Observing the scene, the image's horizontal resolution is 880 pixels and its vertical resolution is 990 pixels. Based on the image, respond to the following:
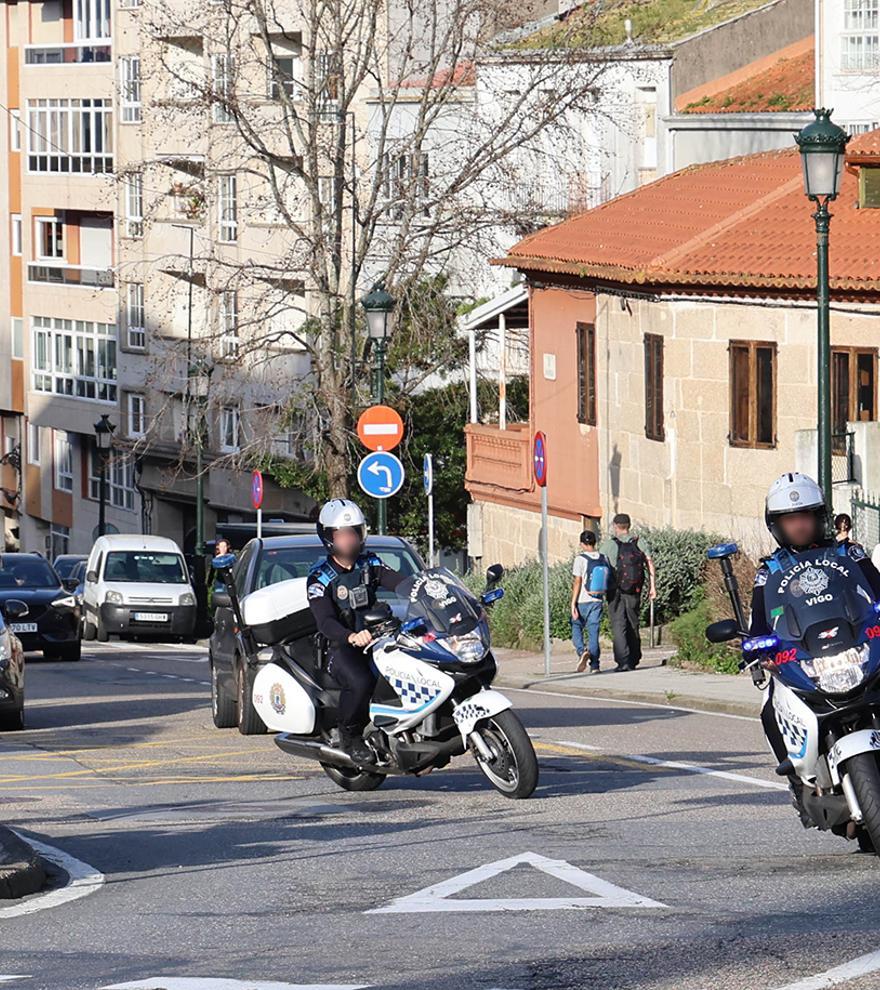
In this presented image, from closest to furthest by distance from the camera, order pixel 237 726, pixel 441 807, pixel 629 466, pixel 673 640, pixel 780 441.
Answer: pixel 441 807
pixel 237 726
pixel 673 640
pixel 780 441
pixel 629 466

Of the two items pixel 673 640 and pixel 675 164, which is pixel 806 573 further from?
pixel 675 164

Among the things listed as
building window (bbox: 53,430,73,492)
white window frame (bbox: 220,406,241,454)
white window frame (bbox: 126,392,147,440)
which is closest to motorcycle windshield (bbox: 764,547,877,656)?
white window frame (bbox: 220,406,241,454)

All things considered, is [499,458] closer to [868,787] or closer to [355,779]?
[355,779]

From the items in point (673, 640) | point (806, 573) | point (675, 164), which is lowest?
point (673, 640)

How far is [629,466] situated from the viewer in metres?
36.4

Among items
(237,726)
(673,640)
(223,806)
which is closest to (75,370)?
(673,640)

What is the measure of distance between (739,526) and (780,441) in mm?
1446

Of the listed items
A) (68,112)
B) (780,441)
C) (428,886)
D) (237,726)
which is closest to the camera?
(428,886)

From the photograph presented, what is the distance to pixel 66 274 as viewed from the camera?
7088 centimetres

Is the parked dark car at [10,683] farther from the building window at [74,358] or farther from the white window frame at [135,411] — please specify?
the building window at [74,358]

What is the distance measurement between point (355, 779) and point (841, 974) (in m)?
6.20

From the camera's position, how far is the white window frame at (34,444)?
2921 inches

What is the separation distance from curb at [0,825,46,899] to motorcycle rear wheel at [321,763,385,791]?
350cm

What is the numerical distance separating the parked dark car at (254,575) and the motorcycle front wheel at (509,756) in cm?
550
